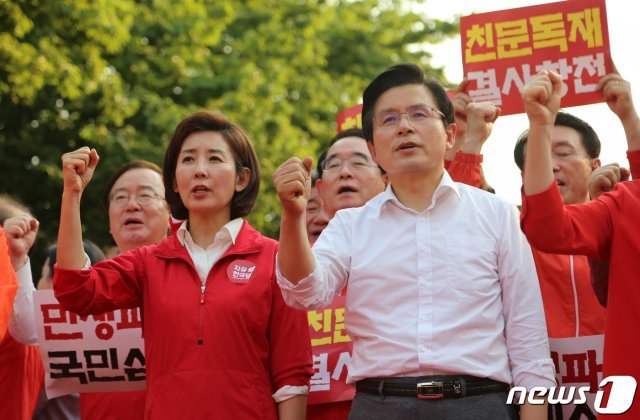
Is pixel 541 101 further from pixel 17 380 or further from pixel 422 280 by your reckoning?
pixel 17 380

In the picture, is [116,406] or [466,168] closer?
[466,168]

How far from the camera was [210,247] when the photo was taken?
472 cm

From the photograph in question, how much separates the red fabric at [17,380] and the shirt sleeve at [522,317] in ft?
9.00

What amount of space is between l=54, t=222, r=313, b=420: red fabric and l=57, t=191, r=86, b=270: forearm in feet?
0.15

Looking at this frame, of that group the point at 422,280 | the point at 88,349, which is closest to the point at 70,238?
the point at 88,349

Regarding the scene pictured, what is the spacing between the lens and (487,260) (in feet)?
13.5

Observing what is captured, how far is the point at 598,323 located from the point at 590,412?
0.45m

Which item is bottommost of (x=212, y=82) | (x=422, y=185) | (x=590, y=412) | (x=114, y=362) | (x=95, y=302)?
(x=590, y=412)

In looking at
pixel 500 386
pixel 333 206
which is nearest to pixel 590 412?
pixel 500 386

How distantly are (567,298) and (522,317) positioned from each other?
92 centimetres

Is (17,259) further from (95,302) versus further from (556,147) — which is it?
(556,147)

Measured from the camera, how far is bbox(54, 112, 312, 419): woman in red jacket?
4.38 meters

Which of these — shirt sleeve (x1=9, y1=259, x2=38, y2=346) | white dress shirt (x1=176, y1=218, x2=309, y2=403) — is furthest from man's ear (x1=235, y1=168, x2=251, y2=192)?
shirt sleeve (x1=9, y1=259, x2=38, y2=346)

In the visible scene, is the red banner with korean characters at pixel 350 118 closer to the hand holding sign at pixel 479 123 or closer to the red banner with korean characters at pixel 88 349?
the hand holding sign at pixel 479 123
